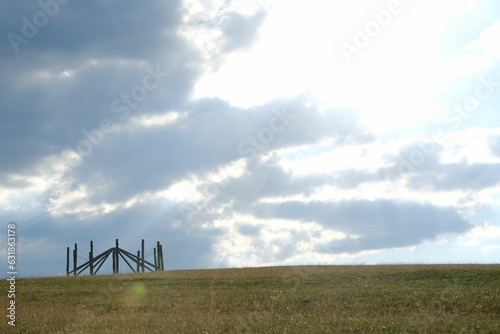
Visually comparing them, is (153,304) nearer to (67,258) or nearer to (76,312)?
(76,312)

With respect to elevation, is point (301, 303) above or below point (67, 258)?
below

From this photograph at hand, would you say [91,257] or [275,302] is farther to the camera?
[91,257]

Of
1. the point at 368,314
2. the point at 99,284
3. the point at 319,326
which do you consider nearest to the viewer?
the point at 319,326

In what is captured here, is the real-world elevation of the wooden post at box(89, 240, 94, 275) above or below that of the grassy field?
above

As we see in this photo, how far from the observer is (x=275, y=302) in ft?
98.6

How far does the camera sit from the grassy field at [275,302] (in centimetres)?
2348

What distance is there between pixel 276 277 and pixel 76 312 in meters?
13.1

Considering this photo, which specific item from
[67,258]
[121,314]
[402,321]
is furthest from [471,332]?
[67,258]

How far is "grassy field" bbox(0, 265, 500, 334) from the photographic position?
Result: 77.0ft

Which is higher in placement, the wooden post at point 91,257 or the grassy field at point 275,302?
the wooden post at point 91,257

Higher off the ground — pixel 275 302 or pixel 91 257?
pixel 91 257

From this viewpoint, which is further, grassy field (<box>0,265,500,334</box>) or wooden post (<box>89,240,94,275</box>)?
wooden post (<box>89,240,94,275</box>)

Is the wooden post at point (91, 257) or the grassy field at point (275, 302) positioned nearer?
the grassy field at point (275, 302)

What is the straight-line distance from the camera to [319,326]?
22609 millimetres
